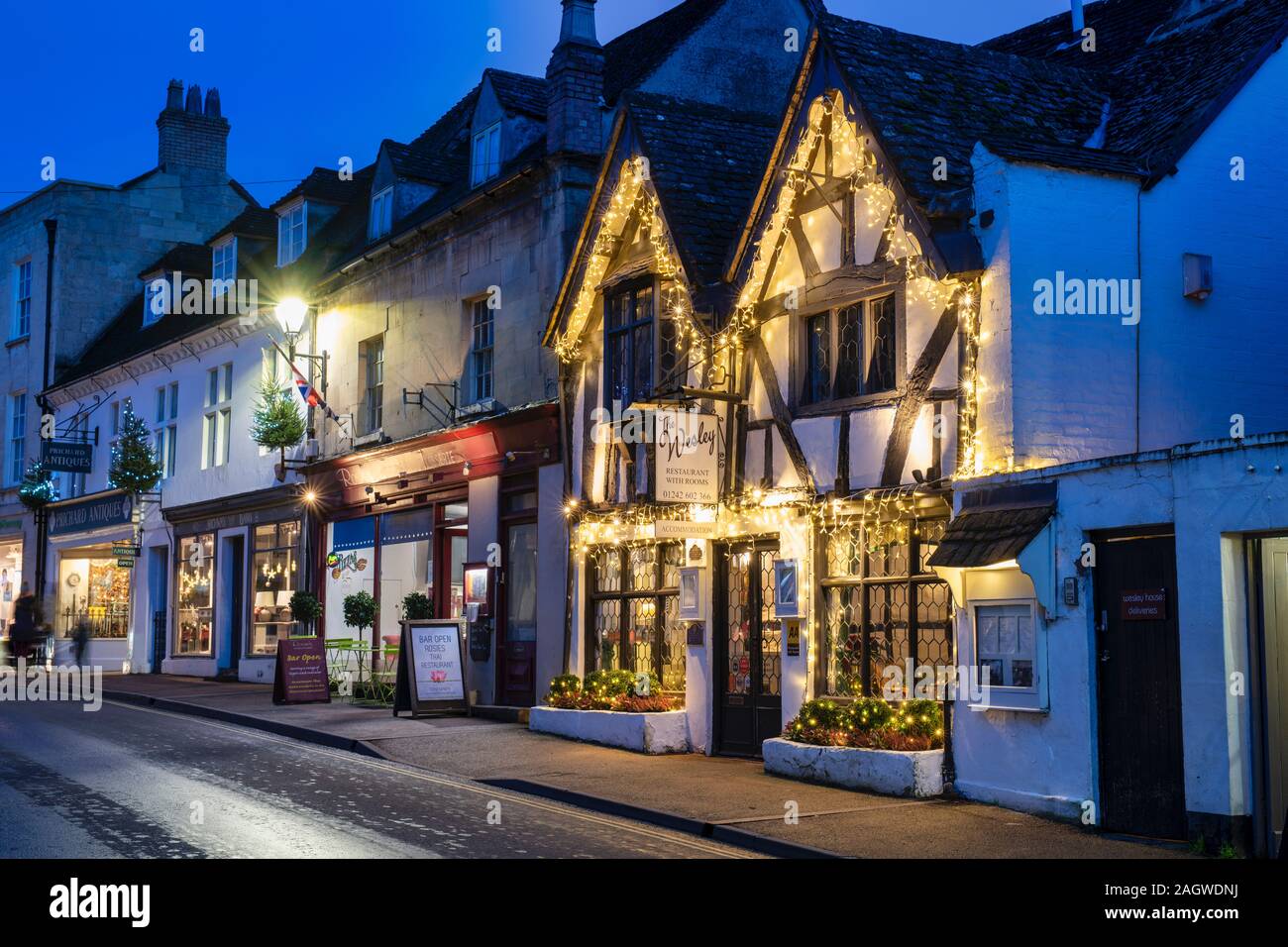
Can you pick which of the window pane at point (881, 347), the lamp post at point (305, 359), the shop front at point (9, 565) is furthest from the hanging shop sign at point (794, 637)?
the shop front at point (9, 565)

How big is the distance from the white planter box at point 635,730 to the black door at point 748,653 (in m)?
0.48

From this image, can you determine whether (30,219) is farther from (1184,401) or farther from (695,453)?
(1184,401)

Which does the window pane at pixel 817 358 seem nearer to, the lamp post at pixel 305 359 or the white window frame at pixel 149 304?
the lamp post at pixel 305 359

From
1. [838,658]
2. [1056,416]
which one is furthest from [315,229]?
[1056,416]

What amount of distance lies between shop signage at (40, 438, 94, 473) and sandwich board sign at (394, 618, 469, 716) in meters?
19.2

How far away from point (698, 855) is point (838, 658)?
5004 mm

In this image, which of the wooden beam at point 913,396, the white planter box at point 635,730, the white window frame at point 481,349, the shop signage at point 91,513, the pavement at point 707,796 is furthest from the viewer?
the shop signage at point 91,513

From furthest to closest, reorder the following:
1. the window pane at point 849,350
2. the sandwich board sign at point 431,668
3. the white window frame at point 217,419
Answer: the white window frame at point 217,419, the sandwich board sign at point 431,668, the window pane at point 849,350

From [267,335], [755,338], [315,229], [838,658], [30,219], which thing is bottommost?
[838,658]

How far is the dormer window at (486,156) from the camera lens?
72.3 ft

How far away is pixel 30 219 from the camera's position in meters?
39.7

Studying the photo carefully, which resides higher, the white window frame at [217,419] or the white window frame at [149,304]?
the white window frame at [149,304]

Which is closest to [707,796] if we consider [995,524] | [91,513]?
[995,524]

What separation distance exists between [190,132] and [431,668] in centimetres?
2492
